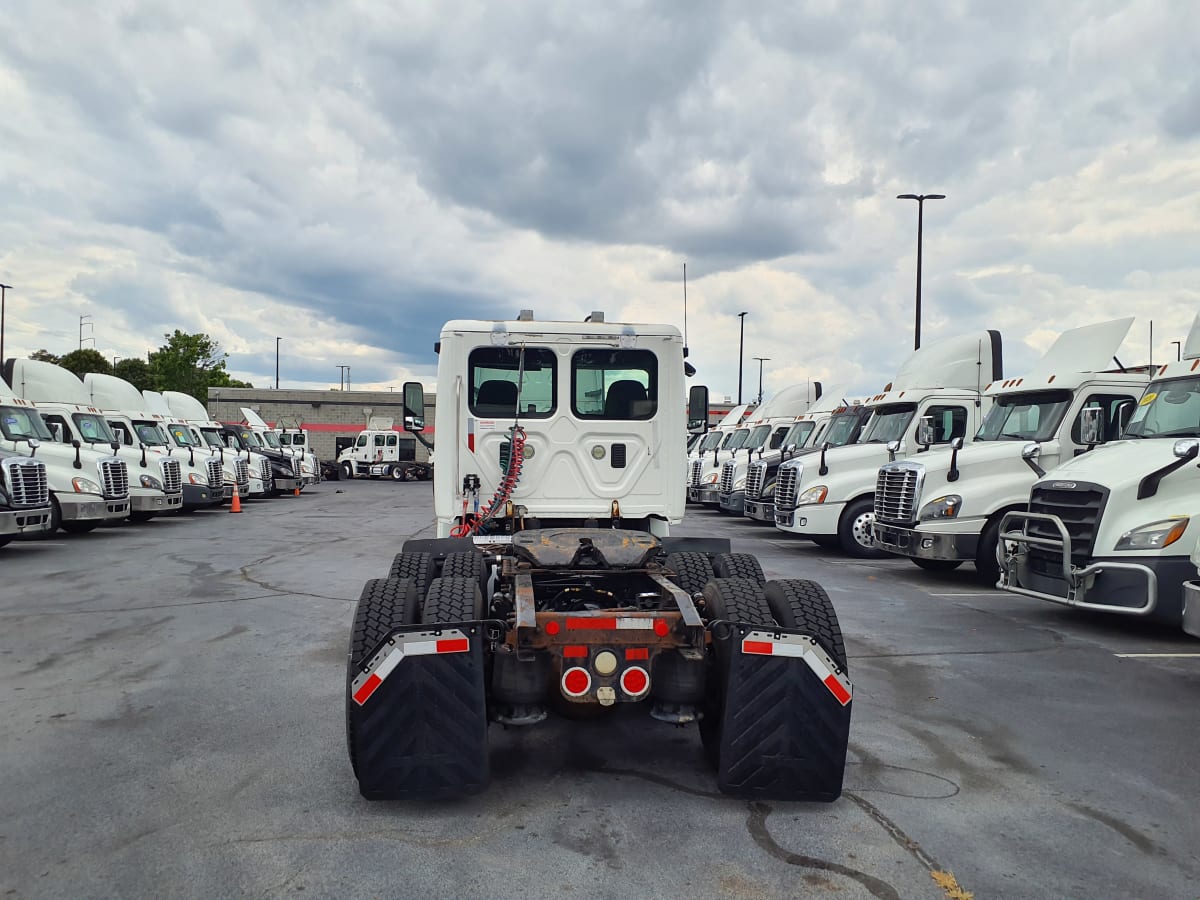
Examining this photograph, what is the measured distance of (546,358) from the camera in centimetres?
827

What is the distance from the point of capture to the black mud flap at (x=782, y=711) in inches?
146

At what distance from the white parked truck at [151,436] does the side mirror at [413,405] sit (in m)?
10.9

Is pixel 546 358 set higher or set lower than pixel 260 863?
higher

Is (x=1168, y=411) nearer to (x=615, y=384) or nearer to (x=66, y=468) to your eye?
(x=615, y=384)

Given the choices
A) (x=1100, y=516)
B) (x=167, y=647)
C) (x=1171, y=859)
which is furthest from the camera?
(x=1100, y=516)

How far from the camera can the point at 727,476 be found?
19.1m

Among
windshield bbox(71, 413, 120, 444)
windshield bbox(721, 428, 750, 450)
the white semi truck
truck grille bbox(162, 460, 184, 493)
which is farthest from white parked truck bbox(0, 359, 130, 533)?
windshield bbox(721, 428, 750, 450)

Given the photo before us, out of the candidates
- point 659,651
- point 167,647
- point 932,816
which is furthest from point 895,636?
point 167,647

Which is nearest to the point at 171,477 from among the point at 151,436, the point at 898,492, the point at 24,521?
the point at 151,436

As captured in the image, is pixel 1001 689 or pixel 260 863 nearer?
pixel 260 863

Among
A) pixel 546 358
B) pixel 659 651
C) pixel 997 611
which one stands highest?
pixel 546 358

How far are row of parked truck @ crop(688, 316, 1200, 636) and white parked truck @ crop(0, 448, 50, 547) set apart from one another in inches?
410

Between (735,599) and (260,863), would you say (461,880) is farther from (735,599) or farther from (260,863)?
(735,599)

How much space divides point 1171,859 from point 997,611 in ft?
18.4
